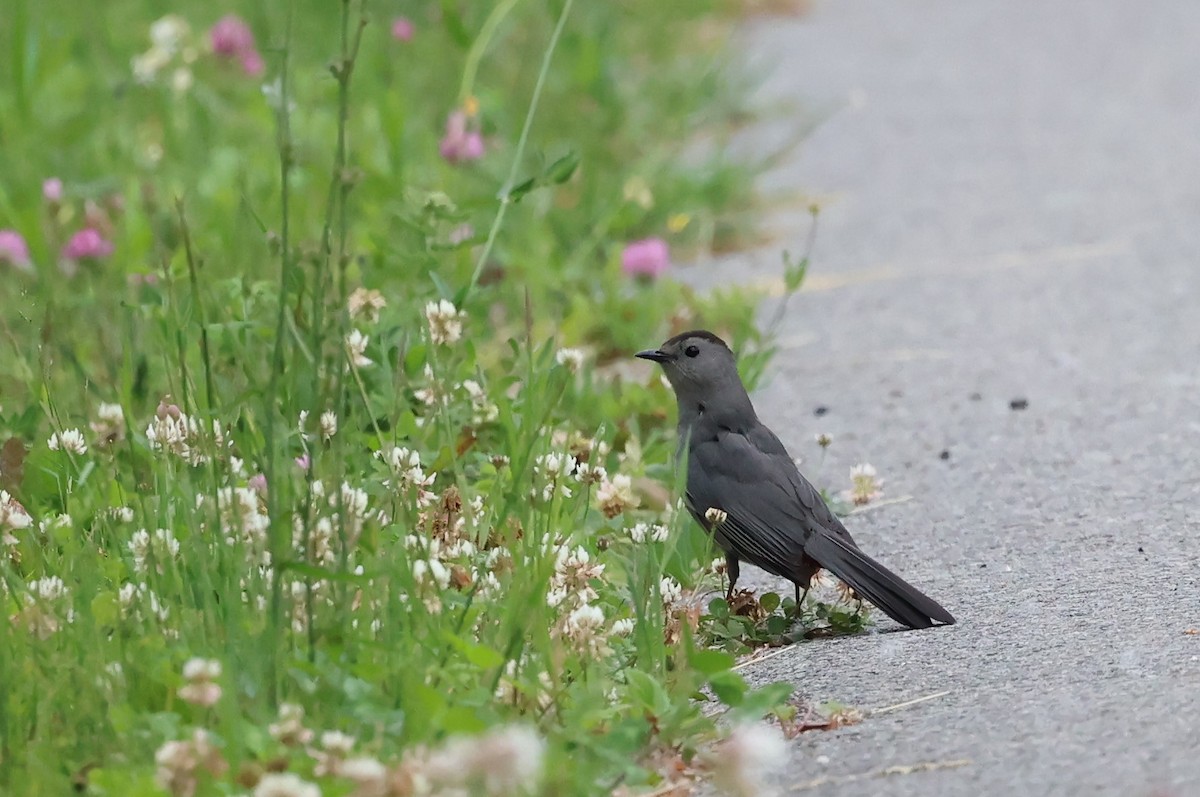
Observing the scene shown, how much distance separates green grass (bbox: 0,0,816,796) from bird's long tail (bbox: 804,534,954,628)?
0.32 metres

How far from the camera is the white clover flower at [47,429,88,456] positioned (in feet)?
12.7

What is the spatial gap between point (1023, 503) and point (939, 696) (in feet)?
4.33

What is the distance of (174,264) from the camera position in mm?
5387

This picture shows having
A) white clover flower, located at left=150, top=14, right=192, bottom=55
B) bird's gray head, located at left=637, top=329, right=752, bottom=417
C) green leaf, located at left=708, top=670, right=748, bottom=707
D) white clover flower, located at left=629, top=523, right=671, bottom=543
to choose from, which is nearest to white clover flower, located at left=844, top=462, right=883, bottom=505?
bird's gray head, located at left=637, top=329, right=752, bottom=417

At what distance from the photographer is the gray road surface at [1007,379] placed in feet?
10.3

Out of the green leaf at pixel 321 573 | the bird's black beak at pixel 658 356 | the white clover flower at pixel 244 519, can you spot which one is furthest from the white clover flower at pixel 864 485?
the green leaf at pixel 321 573

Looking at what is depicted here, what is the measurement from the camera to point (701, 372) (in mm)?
4711

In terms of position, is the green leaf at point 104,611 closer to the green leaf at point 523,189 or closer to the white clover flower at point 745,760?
the white clover flower at point 745,760

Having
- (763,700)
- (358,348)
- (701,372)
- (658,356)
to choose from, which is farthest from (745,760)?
(658,356)

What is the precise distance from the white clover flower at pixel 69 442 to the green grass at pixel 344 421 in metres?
0.03

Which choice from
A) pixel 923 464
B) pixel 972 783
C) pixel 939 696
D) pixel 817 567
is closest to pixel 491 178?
pixel 923 464

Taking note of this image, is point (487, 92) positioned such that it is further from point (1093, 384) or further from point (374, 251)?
point (1093, 384)

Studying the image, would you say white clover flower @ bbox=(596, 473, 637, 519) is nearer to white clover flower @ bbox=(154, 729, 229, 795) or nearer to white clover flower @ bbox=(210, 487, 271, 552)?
white clover flower @ bbox=(210, 487, 271, 552)

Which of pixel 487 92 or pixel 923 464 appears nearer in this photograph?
pixel 923 464
